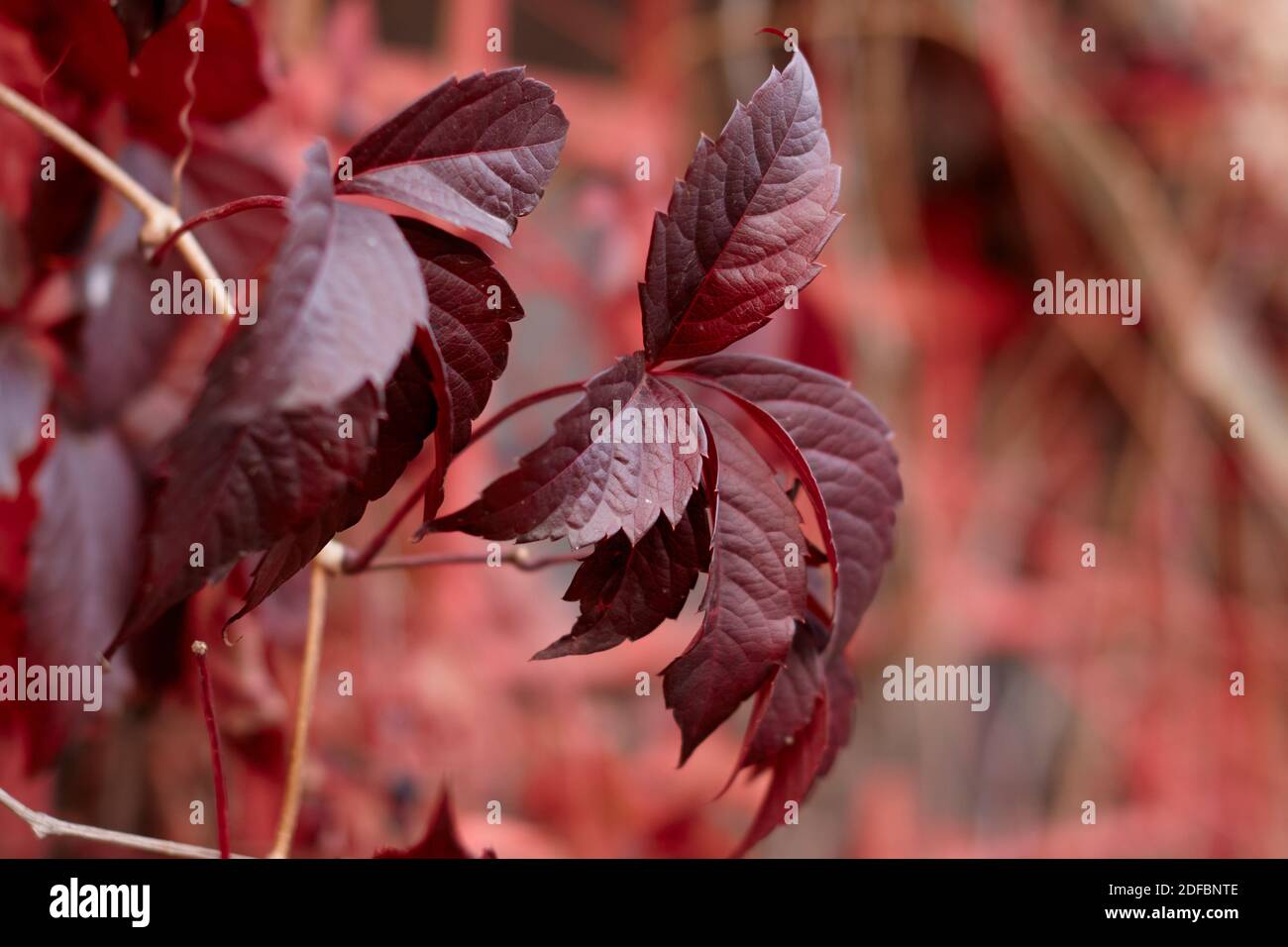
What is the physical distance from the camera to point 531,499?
29 centimetres

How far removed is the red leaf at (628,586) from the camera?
296 millimetres

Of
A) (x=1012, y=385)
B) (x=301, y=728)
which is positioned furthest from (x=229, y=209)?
(x=1012, y=385)

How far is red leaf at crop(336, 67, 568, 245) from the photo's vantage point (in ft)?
1.00

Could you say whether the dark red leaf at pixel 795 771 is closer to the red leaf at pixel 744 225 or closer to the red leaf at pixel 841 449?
the red leaf at pixel 841 449

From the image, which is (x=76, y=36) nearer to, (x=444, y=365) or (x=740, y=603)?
(x=444, y=365)

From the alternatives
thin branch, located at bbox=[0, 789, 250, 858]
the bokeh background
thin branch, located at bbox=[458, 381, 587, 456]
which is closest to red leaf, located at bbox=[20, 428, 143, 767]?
thin branch, located at bbox=[0, 789, 250, 858]

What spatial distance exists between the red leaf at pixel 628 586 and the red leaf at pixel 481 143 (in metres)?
0.11

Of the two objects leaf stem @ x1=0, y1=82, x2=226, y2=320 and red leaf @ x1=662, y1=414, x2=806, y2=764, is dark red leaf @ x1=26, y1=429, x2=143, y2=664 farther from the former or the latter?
red leaf @ x1=662, y1=414, x2=806, y2=764

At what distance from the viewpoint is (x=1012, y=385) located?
1.58 meters

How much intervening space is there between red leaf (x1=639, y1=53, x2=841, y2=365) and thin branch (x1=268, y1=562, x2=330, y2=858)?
18 cm

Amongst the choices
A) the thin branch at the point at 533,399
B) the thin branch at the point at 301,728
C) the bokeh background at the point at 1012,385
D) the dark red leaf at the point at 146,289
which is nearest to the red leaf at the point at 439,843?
the thin branch at the point at 301,728
